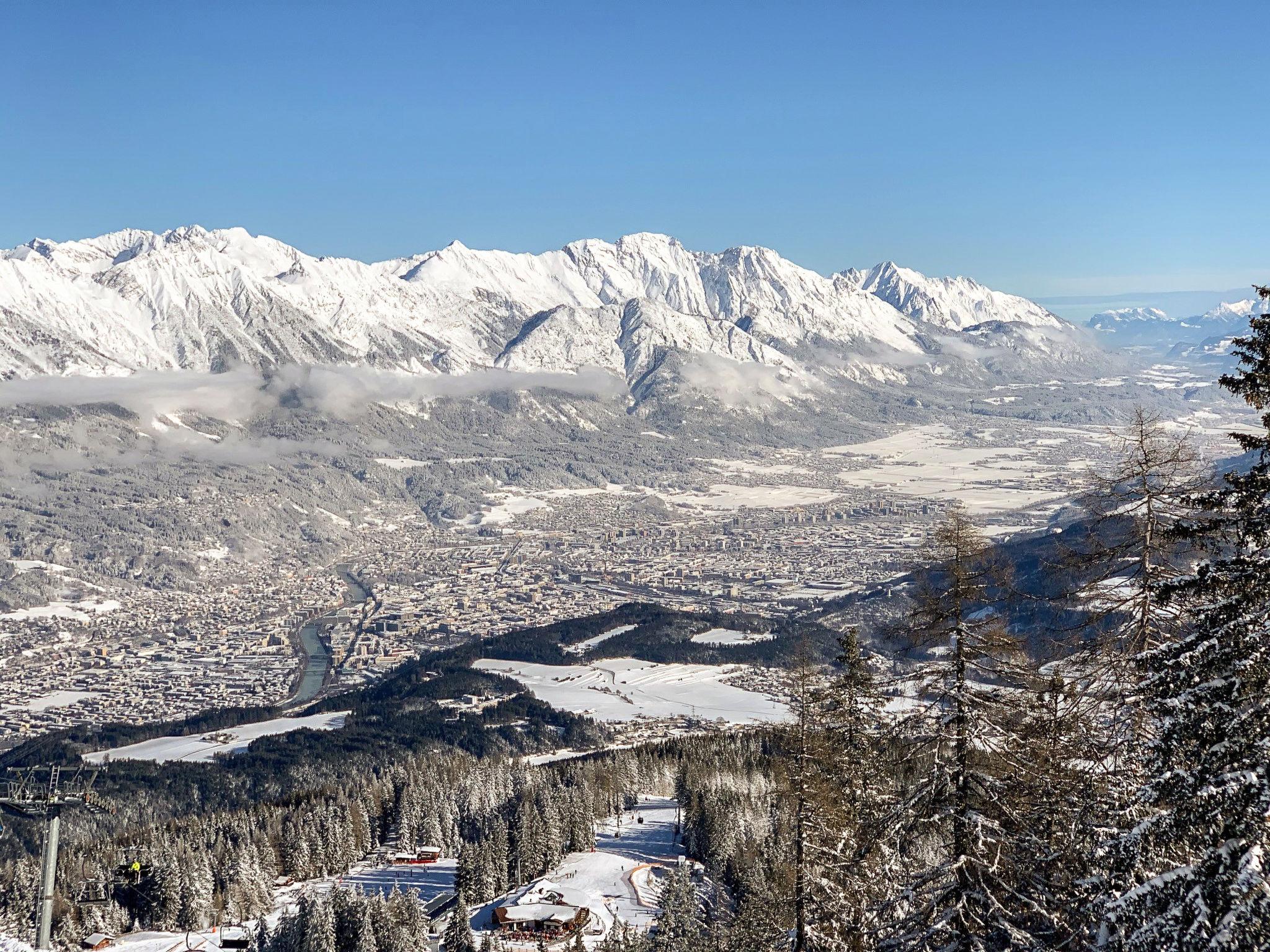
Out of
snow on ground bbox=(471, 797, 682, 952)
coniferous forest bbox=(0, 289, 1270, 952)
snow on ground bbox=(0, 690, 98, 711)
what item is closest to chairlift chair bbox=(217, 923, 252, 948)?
snow on ground bbox=(471, 797, 682, 952)

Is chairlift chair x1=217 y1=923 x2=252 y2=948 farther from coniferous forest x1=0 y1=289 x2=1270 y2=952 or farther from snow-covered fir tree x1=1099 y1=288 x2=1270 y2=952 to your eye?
snow-covered fir tree x1=1099 y1=288 x2=1270 y2=952

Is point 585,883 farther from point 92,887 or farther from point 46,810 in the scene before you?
point 46,810

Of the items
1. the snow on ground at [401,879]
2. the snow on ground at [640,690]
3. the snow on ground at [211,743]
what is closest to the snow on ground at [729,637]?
the snow on ground at [640,690]

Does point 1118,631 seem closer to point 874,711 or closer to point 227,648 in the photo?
point 874,711

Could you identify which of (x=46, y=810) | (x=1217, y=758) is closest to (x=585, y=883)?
(x=46, y=810)

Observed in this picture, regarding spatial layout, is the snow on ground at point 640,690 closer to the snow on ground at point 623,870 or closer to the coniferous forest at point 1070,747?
the snow on ground at point 623,870

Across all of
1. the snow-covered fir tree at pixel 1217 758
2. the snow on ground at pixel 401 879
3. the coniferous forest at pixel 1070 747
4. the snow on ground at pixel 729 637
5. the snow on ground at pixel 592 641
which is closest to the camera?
the snow-covered fir tree at pixel 1217 758
